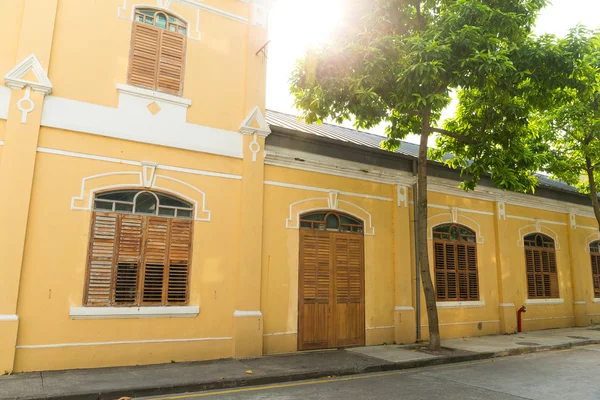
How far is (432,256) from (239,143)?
637cm

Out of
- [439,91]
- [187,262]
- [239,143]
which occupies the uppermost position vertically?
[439,91]

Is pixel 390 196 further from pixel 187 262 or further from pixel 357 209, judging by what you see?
pixel 187 262

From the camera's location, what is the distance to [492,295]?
13.2 m

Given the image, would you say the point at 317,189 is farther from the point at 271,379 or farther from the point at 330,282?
the point at 271,379

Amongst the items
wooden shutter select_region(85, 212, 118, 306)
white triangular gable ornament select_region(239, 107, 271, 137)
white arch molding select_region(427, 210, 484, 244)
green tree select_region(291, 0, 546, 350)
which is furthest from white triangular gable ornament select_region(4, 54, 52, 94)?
white arch molding select_region(427, 210, 484, 244)

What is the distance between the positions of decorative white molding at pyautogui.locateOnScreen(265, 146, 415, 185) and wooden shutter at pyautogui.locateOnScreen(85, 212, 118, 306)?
3.55 meters

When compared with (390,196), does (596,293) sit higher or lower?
lower

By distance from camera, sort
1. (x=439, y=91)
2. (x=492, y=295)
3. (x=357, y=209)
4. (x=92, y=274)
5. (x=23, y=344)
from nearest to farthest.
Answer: (x=23, y=344) → (x=92, y=274) → (x=439, y=91) → (x=357, y=209) → (x=492, y=295)

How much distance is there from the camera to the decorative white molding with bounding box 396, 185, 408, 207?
11.6 metres

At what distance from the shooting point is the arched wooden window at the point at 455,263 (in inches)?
482

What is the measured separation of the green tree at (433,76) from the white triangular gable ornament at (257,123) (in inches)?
49.5

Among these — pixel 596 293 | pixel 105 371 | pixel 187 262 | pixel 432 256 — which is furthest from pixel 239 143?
pixel 596 293

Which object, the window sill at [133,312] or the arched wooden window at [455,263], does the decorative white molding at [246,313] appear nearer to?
the window sill at [133,312]

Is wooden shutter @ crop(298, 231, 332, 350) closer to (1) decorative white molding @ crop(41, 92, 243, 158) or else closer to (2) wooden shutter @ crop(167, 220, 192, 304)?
(2) wooden shutter @ crop(167, 220, 192, 304)
